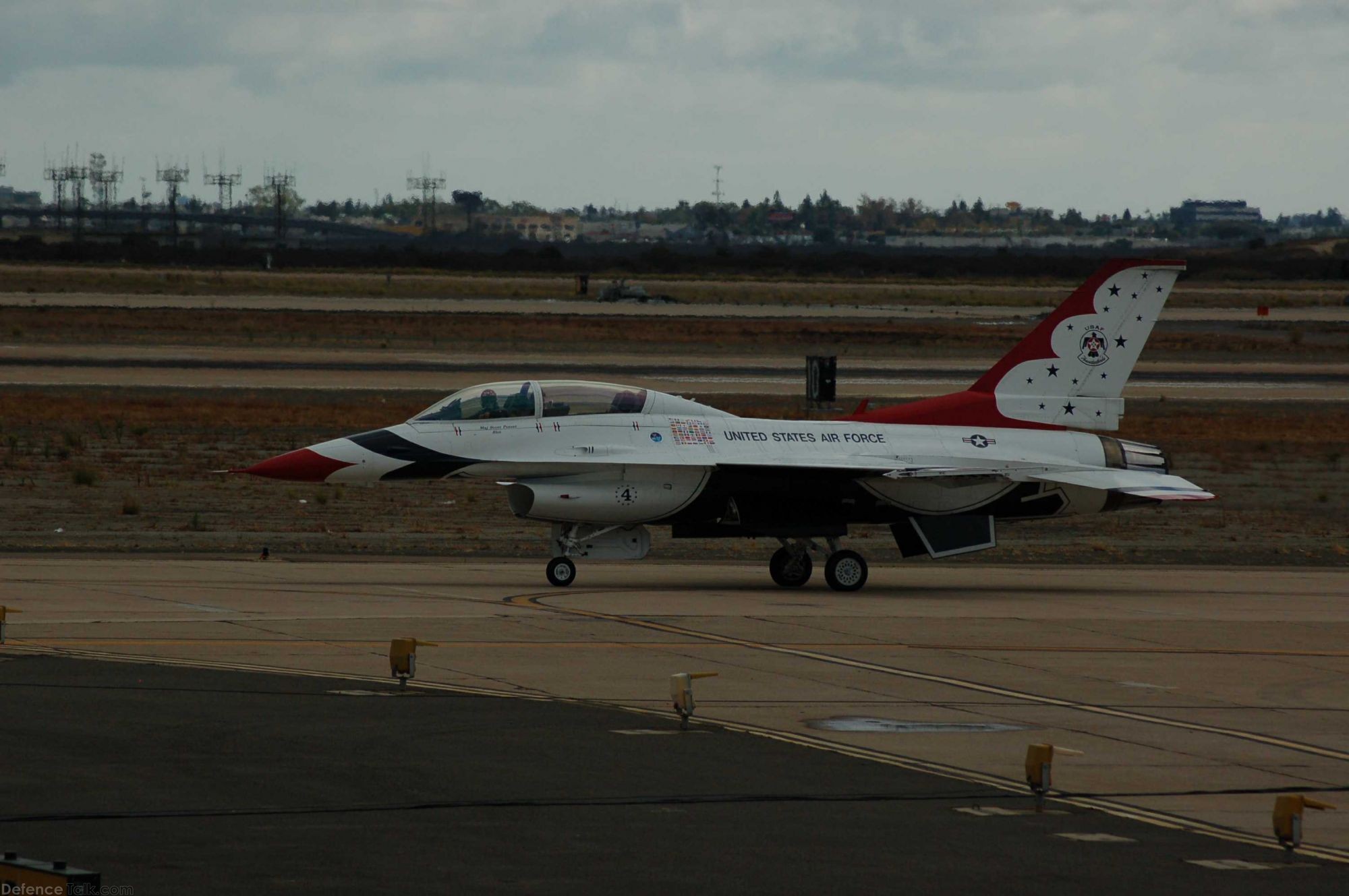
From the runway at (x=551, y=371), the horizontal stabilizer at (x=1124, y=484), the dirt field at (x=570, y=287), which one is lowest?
the horizontal stabilizer at (x=1124, y=484)

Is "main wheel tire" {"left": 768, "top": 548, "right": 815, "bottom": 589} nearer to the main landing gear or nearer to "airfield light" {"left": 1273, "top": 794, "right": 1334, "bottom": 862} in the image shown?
the main landing gear

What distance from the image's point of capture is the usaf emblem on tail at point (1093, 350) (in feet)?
84.4

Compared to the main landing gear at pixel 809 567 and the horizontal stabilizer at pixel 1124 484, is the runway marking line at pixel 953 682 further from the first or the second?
the horizontal stabilizer at pixel 1124 484

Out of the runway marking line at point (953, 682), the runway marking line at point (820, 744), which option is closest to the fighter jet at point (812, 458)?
the runway marking line at point (953, 682)

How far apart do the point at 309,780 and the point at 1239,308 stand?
10567 centimetres

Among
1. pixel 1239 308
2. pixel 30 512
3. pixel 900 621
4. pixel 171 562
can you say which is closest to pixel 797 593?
pixel 900 621

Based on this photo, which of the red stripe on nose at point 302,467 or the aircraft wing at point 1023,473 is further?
the aircraft wing at point 1023,473

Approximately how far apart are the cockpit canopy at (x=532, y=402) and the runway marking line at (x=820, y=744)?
24.4ft

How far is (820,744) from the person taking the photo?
45.8ft

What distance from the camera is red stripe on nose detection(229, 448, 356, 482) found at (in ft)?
75.4

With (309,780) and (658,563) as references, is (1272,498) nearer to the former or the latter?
(658,563)

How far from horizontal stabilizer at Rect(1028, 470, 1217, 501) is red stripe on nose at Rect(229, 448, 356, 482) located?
9.95 metres

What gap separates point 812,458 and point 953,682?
740 centimetres

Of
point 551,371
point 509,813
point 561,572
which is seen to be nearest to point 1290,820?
point 509,813
